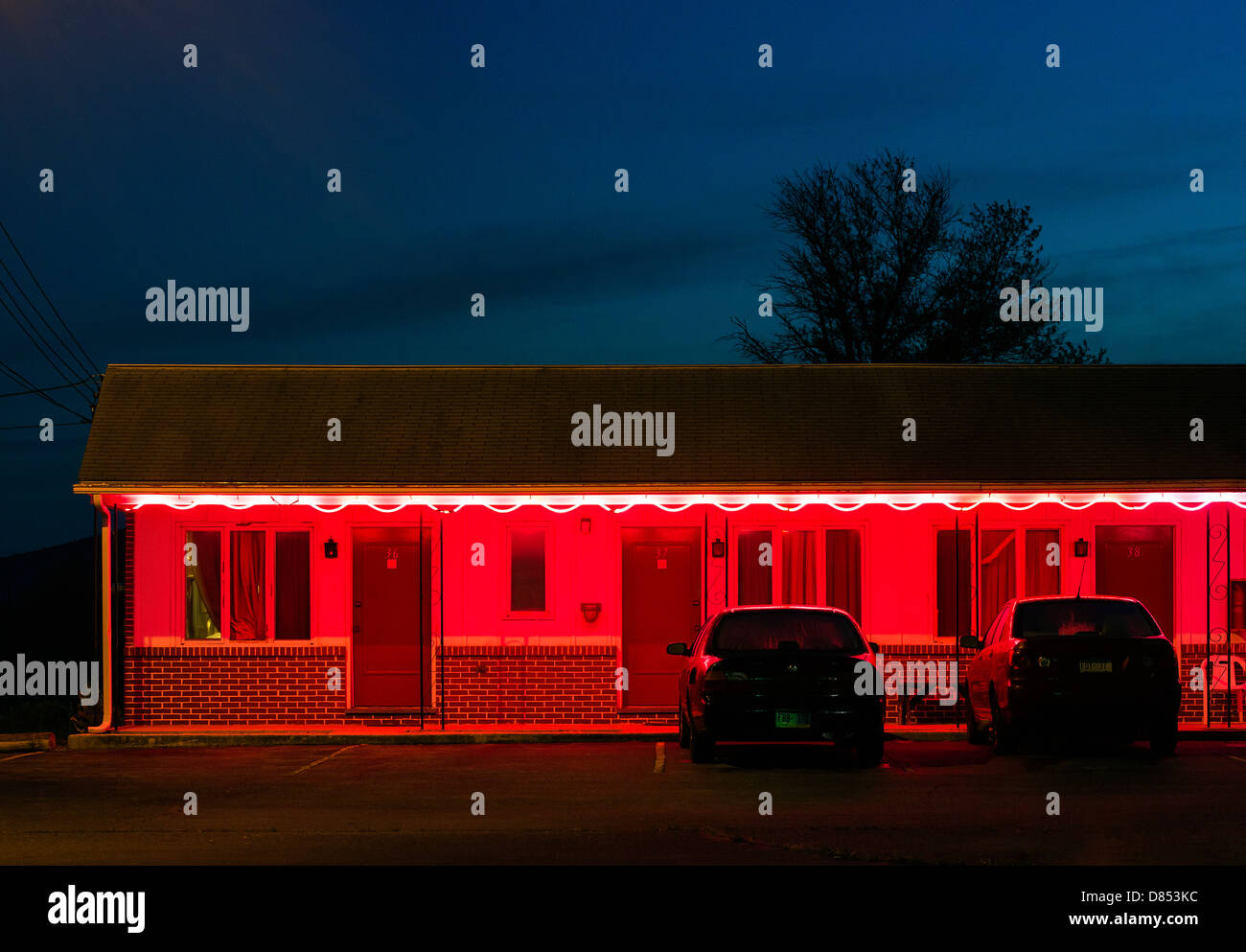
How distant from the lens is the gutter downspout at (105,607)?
17.8 m

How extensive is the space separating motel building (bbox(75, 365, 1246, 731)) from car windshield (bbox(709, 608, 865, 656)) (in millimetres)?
2590

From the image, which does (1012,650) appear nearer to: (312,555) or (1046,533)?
(1046,533)

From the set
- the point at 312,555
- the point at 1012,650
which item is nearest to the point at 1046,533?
the point at 1012,650

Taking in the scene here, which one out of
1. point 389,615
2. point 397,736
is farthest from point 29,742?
point 389,615

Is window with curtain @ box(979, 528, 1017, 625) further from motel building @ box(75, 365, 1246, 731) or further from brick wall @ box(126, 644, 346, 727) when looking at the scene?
brick wall @ box(126, 644, 346, 727)

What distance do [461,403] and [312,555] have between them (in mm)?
3016

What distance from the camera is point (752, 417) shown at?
20219mm

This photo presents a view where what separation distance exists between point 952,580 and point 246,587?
29.7 ft

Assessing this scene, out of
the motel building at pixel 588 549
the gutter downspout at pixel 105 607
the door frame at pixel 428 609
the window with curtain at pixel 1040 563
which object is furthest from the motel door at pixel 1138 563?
the gutter downspout at pixel 105 607

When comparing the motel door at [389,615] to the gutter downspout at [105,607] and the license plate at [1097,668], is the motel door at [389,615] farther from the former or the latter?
the license plate at [1097,668]

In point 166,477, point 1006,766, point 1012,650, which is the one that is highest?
point 166,477

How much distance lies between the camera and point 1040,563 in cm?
1952

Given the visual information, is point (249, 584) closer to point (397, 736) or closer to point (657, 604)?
point (397, 736)

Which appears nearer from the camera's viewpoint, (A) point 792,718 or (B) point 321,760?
(A) point 792,718
